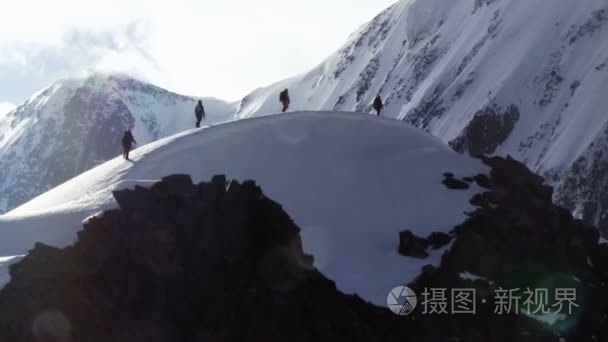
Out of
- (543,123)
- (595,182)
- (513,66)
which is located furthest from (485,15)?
(595,182)

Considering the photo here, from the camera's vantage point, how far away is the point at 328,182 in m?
38.4

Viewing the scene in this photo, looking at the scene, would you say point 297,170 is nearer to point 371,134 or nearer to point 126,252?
point 371,134

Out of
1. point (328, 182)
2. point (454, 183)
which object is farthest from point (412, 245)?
point (328, 182)

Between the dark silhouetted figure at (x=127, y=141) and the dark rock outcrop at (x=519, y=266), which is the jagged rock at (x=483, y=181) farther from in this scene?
the dark silhouetted figure at (x=127, y=141)

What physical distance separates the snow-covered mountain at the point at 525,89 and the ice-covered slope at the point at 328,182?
160ft

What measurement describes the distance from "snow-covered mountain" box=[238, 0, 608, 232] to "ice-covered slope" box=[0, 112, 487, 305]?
4884 cm

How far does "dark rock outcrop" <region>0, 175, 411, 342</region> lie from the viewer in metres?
20.4

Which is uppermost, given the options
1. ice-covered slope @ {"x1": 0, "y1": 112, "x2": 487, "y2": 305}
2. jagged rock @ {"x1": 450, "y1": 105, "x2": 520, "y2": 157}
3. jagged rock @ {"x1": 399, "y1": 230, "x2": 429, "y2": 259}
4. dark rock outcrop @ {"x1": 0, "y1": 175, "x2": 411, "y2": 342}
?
jagged rock @ {"x1": 450, "y1": 105, "x2": 520, "y2": 157}

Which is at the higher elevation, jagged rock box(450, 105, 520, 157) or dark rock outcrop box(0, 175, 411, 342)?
jagged rock box(450, 105, 520, 157)

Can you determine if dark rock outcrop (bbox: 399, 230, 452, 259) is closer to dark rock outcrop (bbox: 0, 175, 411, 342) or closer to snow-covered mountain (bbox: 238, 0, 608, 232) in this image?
dark rock outcrop (bbox: 0, 175, 411, 342)

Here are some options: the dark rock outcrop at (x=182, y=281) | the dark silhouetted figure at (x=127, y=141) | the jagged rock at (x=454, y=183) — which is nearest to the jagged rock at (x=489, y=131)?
the jagged rock at (x=454, y=183)

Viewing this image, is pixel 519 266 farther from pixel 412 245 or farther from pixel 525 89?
pixel 525 89

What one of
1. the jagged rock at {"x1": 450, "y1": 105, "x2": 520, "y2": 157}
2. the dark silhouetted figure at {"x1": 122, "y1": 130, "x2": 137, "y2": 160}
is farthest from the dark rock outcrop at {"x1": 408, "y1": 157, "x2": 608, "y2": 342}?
the jagged rock at {"x1": 450, "y1": 105, "x2": 520, "y2": 157}

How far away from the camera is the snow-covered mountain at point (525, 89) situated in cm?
9000
